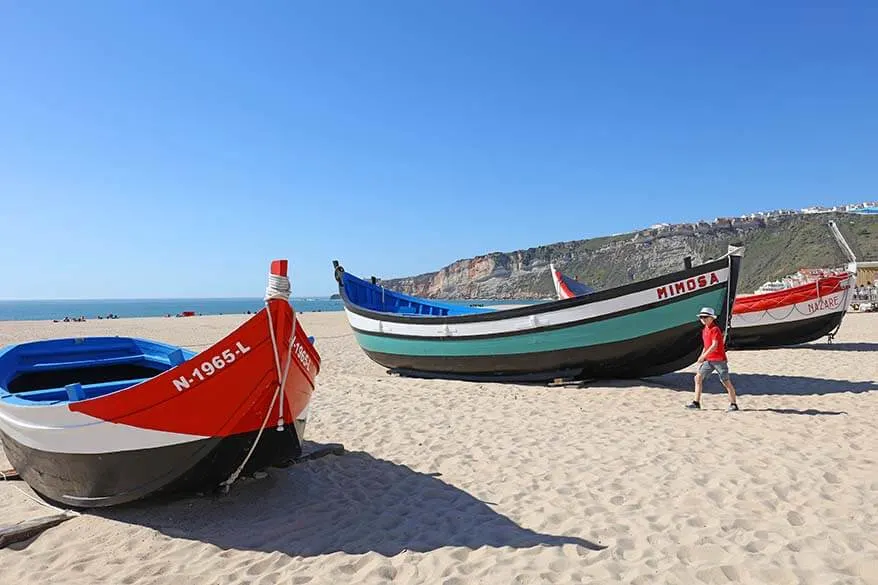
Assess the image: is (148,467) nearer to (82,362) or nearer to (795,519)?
(82,362)

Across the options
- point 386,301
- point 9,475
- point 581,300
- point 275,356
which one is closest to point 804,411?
point 581,300

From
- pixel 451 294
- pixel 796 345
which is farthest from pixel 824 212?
pixel 796 345

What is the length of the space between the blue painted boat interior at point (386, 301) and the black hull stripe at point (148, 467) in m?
8.74

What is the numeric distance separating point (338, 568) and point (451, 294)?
118234 mm

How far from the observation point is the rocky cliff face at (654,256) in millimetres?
67688

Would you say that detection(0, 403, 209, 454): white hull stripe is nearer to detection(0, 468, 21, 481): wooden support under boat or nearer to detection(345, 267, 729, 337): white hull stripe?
detection(0, 468, 21, 481): wooden support under boat

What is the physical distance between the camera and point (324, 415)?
24.3 feet

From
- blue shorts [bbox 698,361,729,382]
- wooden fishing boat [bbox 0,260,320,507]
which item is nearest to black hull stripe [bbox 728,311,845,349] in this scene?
blue shorts [bbox 698,361,729,382]

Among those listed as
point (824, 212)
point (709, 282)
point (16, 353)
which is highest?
point (824, 212)

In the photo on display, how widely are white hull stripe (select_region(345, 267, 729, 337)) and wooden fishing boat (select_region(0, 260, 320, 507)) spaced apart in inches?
218

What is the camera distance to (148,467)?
3727 millimetres

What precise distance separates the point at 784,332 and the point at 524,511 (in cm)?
1324

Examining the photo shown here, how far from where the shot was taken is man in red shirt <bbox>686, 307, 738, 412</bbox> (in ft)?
23.4

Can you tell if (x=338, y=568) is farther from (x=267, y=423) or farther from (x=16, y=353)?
(x=16, y=353)
